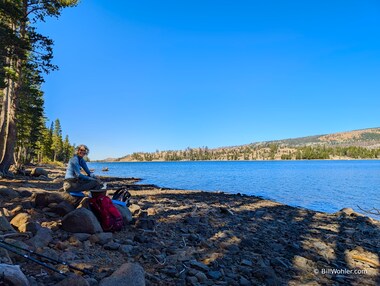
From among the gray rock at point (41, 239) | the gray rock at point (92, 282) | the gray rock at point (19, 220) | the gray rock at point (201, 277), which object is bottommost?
the gray rock at point (201, 277)

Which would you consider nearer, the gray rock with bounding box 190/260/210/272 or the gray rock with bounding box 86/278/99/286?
the gray rock with bounding box 86/278/99/286

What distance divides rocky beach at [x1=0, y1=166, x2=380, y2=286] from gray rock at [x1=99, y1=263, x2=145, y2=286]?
0.6 inches

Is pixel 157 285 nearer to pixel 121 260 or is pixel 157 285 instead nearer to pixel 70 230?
pixel 121 260

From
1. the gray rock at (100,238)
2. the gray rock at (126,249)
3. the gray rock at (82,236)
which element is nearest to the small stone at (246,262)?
the gray rock at (126,249)

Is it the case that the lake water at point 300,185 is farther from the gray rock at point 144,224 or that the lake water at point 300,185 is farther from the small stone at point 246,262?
the gray rock at point 144,224

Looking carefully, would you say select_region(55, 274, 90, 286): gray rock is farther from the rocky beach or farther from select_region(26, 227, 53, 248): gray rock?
select_region(26, 227, 53, 248): gray rock

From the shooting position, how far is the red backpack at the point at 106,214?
7.35 meters

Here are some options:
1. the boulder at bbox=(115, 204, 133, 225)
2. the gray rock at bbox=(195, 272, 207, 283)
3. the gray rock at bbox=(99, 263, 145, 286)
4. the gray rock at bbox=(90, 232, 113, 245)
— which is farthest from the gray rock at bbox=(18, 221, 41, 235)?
the gray rock at bbox=(195, 272, 207, 283)

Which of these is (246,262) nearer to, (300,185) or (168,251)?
(168,251)

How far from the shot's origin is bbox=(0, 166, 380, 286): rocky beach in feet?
15.2

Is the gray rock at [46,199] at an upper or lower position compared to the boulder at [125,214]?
upper

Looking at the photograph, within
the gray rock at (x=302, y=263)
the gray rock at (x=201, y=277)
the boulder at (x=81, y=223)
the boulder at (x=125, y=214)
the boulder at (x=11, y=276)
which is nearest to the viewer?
the boulder at (x=11, y=276)

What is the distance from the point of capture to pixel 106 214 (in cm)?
739

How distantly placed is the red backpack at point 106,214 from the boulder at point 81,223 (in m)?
0.36
